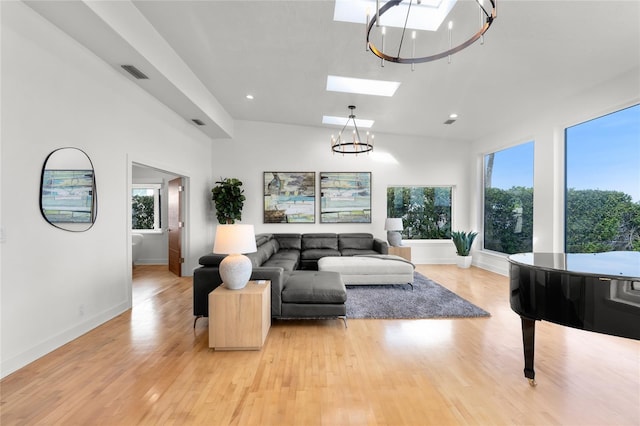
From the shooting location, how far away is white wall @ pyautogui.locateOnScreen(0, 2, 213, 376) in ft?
7.63

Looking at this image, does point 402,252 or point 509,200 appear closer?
point 509,200

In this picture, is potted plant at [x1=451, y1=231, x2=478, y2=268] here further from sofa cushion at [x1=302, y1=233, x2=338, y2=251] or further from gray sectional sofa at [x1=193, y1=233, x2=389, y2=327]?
gray sectional sofa at [x1=193, y1=233, x2=389, y2=327]

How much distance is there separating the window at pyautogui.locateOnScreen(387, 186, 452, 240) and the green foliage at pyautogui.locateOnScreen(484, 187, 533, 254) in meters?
0.89

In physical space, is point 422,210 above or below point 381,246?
above

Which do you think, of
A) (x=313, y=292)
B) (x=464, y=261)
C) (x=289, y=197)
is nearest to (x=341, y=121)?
(x=289, y=197)

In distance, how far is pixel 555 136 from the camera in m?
4.46

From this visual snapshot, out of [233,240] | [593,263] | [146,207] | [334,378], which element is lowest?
[334,378]

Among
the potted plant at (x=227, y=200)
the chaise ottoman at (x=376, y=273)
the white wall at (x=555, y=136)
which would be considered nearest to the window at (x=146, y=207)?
the potted plant at (x=227, y=200)

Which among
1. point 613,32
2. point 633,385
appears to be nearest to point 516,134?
point 613,32

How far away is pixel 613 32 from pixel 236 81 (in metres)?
4.68

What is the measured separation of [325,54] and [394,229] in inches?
153

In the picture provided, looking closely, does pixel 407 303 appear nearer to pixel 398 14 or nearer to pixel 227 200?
pixel 398 14

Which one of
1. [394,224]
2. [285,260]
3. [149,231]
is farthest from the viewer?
[149,231]

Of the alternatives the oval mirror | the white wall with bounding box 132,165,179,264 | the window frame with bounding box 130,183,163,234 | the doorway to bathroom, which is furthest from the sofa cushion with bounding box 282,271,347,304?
the window frame with bounding box 130,183,163,234
